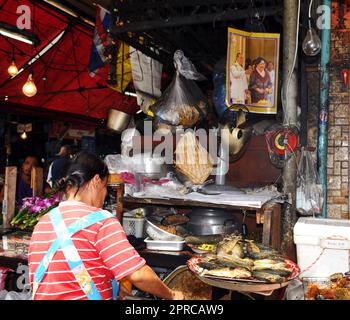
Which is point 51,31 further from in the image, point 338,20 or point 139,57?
point 338,20

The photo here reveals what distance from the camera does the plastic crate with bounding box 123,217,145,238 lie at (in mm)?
4277

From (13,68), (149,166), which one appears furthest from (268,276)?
(13,68)

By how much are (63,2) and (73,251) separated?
22.5 feet

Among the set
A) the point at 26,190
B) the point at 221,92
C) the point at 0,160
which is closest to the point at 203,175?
the point at 221,92

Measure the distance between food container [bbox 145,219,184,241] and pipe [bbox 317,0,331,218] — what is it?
197 centimetres

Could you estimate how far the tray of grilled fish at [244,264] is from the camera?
8.87ft

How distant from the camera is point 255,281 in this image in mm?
2635

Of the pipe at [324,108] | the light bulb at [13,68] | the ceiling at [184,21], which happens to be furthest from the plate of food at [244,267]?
the light bulb at [13,68]

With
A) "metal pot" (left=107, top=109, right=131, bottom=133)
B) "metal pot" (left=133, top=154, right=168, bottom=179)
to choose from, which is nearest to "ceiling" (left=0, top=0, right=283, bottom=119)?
"metal pot" (left=107, top=109, right=131, bottom=133)

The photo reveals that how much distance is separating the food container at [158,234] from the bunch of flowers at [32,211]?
1364mm

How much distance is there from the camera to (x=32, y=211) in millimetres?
4738

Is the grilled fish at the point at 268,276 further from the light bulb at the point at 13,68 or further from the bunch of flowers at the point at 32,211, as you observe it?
the light bulb at the point at 13,68

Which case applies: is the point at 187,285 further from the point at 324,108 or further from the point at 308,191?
the point at 324,108

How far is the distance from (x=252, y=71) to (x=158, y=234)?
2.23 metres
